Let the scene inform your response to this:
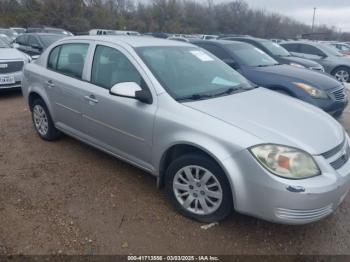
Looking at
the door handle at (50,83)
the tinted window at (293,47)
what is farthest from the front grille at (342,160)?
the tinted window at (293,47)

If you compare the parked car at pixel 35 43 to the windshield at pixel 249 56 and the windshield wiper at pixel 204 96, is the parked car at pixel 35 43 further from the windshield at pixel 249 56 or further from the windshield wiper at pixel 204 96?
the windshield wiper at pixel 204 96

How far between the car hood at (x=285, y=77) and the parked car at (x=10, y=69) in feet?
16.5

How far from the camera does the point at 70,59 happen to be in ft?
14.6

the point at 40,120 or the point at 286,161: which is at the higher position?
the point at 286,161

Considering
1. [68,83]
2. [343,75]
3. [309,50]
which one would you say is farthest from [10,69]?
[343,75]

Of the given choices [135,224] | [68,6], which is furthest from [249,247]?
[68,6]

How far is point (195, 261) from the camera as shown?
273cm

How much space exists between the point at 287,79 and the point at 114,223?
4217 mm

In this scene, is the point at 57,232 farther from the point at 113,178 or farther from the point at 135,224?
the point at 113,178

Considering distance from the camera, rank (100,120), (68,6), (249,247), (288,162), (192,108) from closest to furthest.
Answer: (288,162), (249,247), (192,108), (100,120), (68,6)

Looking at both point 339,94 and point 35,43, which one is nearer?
point 339,94

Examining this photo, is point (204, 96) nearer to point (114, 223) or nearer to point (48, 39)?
point (114, 223)

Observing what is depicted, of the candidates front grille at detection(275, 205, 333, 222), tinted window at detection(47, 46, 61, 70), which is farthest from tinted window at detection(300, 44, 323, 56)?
front grille at detection(275, 205, 333, 222)

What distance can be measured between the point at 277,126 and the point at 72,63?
107 inches
